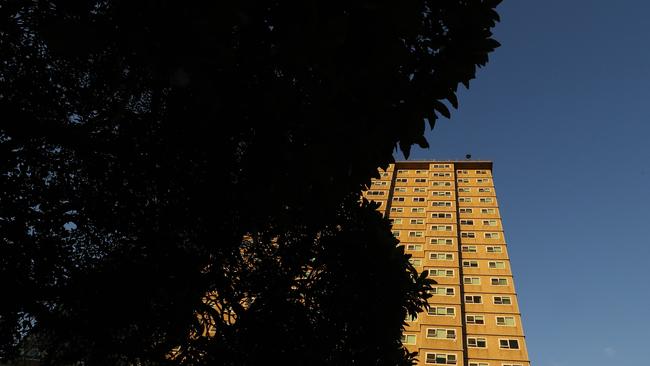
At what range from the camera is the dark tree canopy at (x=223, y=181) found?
3.78 metres

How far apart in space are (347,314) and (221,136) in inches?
184

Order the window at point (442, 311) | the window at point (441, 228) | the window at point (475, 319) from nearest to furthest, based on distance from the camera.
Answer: the window at point (475, 319) → the window at point (442, 311) → the window at point (441, 228)

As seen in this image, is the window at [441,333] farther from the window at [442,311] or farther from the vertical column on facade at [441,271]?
the window at [442,311]

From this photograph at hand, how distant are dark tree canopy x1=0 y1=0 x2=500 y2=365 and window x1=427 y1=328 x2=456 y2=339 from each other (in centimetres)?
4425

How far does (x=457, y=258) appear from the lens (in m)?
59.2

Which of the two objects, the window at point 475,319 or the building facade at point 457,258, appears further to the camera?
the window at point 475,319

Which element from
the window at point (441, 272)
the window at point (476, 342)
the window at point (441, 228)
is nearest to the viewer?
the window at point (476, 342)

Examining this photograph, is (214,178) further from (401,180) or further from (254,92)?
(401,180)

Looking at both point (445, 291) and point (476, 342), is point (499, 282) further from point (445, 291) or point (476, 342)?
point (476, 342)

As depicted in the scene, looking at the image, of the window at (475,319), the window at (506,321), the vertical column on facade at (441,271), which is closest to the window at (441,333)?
the vertical column on facade at (441,271)

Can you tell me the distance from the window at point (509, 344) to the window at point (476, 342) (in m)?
1.85

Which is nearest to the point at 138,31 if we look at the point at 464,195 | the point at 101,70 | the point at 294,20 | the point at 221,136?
the point at 294,20

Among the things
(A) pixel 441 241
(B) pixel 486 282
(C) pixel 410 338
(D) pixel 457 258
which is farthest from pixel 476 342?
(A) pixel 441 241

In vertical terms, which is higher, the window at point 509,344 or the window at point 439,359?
the window at point 509,344
